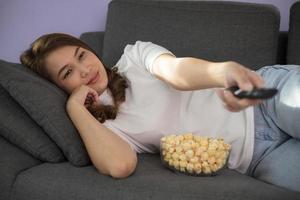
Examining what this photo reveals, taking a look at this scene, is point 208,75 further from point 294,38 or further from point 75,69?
point 294,38

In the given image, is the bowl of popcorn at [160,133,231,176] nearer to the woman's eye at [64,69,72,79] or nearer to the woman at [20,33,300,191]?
the woman at [20,33,300,191]

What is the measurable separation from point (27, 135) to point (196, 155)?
1.59 feet

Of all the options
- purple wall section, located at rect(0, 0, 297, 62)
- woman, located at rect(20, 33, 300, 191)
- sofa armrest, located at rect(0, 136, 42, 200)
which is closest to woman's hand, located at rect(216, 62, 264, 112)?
woman, located at rect(20, 33, 300, 191)

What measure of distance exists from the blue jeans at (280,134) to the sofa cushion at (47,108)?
1.65ft

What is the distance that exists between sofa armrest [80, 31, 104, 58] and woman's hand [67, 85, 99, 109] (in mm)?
525

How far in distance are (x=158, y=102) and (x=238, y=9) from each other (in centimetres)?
56

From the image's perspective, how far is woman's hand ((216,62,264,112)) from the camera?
2.87ft

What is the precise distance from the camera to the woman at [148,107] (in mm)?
1243

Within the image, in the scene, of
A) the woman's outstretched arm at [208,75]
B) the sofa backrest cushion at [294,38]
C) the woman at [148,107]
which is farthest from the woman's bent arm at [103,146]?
the sofa backrest cushion at [294,38]

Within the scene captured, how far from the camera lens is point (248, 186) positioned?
1127mm

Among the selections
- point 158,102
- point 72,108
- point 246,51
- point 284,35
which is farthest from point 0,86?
point 284,35

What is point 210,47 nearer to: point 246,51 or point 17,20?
point 246,51

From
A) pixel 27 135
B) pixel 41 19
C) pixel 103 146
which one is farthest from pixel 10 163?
pixel 41 19

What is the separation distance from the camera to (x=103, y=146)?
1.24m
